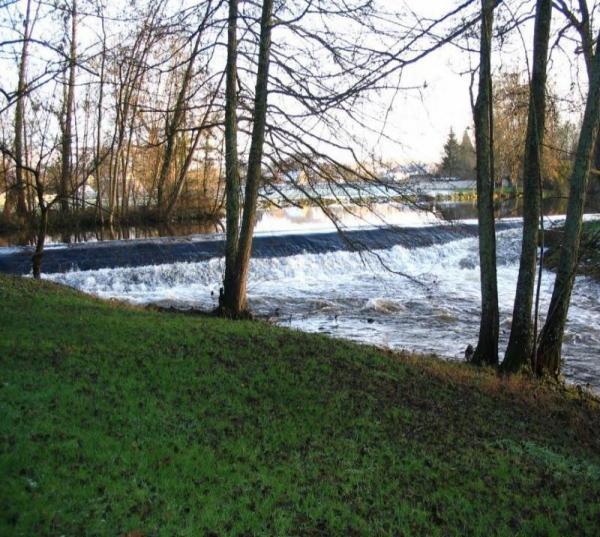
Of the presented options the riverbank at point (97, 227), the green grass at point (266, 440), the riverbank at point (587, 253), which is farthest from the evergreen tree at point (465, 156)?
the riverbank at point (97, 227)

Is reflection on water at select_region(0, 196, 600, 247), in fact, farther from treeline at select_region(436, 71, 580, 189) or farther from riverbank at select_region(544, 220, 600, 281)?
treeline at select_region(436, 71, 580, 189)

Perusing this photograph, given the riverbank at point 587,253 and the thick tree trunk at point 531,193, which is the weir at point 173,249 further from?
the thick tree trunk at point 531,193

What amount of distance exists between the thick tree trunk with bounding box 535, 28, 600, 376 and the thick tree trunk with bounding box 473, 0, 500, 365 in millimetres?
697

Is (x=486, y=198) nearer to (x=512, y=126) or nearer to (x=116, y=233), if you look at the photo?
(x=512, y=126)

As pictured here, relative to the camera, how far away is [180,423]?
504cm

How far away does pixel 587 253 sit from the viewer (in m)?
19.2

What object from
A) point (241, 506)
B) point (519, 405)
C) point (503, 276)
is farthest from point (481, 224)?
point (503, 276)

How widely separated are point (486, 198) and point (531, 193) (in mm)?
628

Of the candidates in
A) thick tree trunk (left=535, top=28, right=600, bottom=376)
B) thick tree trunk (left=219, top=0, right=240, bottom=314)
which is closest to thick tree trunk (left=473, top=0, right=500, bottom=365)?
thick tree trunk (left=535, top=28, right=600, bottom=376)

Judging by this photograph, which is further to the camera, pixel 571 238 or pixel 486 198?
pixel 486 198

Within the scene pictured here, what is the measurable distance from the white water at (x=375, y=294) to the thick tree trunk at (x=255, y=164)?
202 centimetres

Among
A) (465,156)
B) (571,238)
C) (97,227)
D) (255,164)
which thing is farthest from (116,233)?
Result: (571,238)

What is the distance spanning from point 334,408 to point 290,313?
302 inches

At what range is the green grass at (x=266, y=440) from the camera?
149 inches
